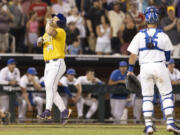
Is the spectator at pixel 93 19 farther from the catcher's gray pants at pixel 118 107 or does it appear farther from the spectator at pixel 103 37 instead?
the catcher's gray pants at pixel 118 107

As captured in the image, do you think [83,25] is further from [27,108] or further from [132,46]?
[132,46]

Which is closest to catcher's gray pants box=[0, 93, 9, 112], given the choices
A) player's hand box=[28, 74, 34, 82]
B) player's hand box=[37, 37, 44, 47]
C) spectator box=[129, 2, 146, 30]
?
player's hand box=[28, 74, 34, 82]

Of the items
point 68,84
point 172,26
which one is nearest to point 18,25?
point 68,84

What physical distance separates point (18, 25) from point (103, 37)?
2644 millimetres

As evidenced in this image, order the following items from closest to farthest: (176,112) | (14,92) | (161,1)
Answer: (14,92)
(176,112)
(161,1)

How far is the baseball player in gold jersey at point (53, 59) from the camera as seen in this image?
35.2ft

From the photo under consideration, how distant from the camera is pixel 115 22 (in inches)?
679

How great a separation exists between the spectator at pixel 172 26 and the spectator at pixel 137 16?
71 centimetres

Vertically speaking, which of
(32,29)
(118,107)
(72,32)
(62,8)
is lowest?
(118,107)

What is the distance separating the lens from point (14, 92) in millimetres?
15039

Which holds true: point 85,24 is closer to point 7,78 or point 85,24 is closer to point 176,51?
point 176,51

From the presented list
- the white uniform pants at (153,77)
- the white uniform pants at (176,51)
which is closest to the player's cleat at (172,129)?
the white uniform pants at (153,77)

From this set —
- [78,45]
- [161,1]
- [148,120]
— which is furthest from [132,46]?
[161,1]

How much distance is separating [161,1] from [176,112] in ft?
12.1
